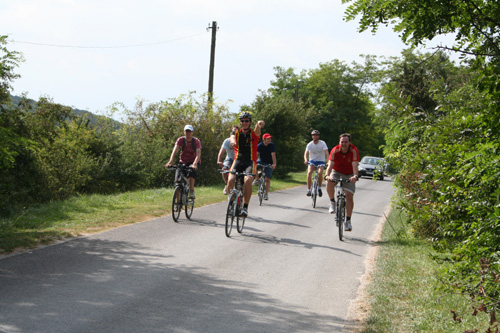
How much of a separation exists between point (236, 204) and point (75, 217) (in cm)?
355

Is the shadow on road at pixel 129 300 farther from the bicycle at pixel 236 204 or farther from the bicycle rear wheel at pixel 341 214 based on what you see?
the bicycle rear wheel at pixel 341 214

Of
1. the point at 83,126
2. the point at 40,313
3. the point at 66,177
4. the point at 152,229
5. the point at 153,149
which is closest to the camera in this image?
the point at 40,313

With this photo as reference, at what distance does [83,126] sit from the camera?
66.9 feet

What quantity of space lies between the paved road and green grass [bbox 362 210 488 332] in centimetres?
31

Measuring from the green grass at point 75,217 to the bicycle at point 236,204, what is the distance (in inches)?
87.5

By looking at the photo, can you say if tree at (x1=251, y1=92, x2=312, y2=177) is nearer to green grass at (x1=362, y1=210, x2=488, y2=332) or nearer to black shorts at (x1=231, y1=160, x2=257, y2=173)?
black shorts at (x1=231, y1=160, x2=257, y2=173)

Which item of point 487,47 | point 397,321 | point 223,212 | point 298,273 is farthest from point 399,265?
point 223,212

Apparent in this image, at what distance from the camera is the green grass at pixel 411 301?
516 centimetres

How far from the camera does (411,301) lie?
239 inches

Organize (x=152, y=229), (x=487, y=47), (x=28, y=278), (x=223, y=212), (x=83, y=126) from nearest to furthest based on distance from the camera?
(x=487, y=47), (x=28, y=278), (x=152, y=229), (x=223, y=212), (x=83, y=126)

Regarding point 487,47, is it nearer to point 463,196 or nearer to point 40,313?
point 463,196

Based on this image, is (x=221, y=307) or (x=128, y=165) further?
(x=128, y=165)

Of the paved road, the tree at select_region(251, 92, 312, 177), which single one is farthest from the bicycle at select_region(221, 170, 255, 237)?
the tree at select_region(251, 92, 312, 177)

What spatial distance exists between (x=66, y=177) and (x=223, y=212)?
227 inches
